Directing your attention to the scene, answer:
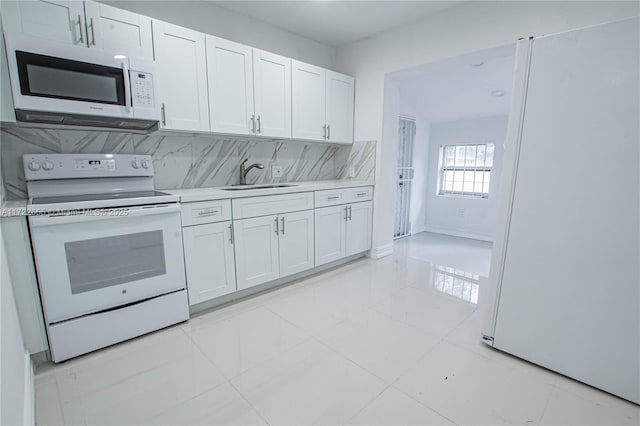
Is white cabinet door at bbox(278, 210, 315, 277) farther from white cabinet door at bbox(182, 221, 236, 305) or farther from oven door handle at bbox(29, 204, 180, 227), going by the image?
oven door handle at bbox(29, 204, 180, 227)

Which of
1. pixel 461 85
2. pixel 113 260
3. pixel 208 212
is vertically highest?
pixel 461 85

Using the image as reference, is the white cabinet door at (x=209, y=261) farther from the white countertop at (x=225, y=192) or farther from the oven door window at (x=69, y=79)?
the oven door window at (x=69, y=79)

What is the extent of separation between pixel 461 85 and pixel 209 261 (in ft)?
11.9

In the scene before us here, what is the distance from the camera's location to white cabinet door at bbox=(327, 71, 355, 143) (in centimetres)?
330

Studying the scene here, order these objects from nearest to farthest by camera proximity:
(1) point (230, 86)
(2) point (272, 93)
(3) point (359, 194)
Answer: (1) point (230, 86)
(2) point (272, 93)
(3) point (359, 194)

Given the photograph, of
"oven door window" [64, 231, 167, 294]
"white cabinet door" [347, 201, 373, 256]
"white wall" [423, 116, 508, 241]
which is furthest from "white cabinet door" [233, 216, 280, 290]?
"white wall" [423, 116, 508, 241]

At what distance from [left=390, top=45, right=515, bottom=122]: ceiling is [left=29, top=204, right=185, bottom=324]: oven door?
280cm

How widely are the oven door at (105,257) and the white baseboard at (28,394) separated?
0.22m

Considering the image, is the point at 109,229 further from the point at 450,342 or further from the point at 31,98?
the point at 450,342

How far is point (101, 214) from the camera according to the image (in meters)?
1.71

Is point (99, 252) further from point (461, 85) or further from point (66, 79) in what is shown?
point (461, 85)

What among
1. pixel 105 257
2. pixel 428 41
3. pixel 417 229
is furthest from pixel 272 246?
pixel 417 229

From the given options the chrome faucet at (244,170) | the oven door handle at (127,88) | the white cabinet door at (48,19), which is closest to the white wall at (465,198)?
the chrome faucet at (244,170)

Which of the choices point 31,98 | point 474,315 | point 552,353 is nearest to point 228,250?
point 31,98
